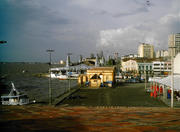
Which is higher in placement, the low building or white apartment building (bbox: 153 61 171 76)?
white apartment building (bbox: 153 61 171 76)

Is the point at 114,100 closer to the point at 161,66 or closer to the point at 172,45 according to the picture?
the point at 172,45

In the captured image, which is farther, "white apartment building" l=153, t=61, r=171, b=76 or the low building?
"white apartment building" l=153, t=61, r=171, b=76

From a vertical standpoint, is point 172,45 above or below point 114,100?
above

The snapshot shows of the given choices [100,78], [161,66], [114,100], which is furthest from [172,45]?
[161,66]

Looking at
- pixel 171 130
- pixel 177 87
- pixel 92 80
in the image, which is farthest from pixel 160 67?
pixel 171 130

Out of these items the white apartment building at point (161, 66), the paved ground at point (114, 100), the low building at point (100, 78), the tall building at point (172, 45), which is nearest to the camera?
the tall building at point (172, 45)

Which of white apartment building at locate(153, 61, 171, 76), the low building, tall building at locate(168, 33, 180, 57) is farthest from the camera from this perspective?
white apartment building at locate(153, 61, 171, 76)

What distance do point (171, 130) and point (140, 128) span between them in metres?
0.93

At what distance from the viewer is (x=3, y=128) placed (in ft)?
18.0

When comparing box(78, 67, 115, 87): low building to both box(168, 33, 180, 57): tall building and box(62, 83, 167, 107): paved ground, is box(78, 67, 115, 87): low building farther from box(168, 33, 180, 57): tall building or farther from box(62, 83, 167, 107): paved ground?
box(168, 33, 180, 57): tall building

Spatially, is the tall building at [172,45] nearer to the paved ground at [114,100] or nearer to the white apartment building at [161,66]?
the paved ground at [114,100]

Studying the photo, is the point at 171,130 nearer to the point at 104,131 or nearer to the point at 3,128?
the point at 104,131

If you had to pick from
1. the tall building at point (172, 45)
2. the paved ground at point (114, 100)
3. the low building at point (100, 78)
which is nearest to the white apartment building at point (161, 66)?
the tall building at point (172, 45)

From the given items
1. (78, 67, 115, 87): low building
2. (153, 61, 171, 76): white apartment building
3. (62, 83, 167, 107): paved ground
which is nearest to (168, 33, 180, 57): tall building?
(62, 83, 167, 107): paved ground
